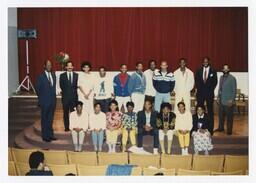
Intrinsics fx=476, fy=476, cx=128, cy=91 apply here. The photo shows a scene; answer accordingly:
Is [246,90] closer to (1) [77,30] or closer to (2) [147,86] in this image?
(2) [147,86]

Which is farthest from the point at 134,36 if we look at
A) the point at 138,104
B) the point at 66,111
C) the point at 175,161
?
the point at 175,161

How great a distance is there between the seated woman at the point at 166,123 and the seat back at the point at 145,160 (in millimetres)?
81

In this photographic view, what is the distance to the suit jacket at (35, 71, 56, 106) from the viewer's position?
3.21 metres

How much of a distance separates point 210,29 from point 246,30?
0.24 meters

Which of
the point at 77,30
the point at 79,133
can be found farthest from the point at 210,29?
the point at 79,133

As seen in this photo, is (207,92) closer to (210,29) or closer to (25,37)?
(210,29)

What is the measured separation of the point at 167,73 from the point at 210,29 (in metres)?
0.41

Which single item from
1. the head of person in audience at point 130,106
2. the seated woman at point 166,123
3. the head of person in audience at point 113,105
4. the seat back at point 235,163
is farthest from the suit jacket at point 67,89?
Result: the seat back at point 235,163

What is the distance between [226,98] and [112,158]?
87 centimetres

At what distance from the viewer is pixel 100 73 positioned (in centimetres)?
Result: 320

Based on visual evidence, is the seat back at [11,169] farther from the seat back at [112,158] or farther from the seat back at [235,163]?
the seat back at [235,163]

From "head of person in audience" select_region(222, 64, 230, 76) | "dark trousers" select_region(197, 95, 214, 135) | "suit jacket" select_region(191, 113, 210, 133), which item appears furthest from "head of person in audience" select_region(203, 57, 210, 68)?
"suit jacket" select_region(191, 113, 210, 133)
